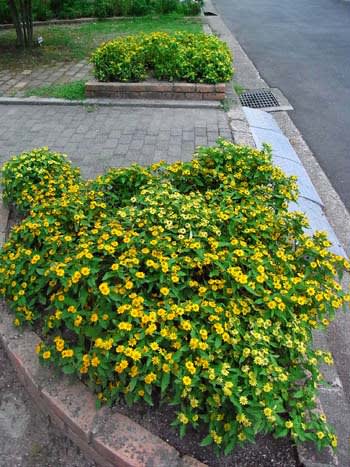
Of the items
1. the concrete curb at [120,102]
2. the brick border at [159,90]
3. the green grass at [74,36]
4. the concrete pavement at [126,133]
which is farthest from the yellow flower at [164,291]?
the green grass at [74,36]

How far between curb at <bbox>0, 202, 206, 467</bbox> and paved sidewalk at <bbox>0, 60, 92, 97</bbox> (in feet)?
18.5

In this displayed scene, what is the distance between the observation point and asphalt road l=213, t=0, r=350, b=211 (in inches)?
232

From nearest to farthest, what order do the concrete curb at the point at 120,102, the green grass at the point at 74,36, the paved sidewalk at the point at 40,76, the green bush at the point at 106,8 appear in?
1. the concrete curb at the point at 120,102
2. the paved sidewalk at the point at 40,76
3. the green grass at the point at 74,36
4. the green bush at the point at 106,8

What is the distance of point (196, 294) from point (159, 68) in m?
5.11

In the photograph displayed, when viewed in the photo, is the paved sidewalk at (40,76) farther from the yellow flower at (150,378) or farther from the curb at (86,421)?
the yellow flower at (150,378)

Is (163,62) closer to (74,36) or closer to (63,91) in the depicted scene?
(63,91)

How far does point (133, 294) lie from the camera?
2139 millimetres

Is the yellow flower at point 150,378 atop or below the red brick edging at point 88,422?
atop

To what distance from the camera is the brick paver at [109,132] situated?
5027 millimetres

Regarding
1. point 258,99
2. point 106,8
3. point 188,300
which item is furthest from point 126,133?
point 106,8

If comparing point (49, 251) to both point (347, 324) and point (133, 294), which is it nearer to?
point (133, 294)

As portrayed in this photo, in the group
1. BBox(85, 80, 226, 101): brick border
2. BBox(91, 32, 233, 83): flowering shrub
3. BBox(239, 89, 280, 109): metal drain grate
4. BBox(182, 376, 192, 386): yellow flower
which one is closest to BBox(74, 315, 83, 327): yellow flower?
BBox(182, 376, 192, 386): yellow flower

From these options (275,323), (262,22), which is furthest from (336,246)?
(262,22)

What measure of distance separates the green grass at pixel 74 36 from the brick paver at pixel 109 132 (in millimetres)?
2882
